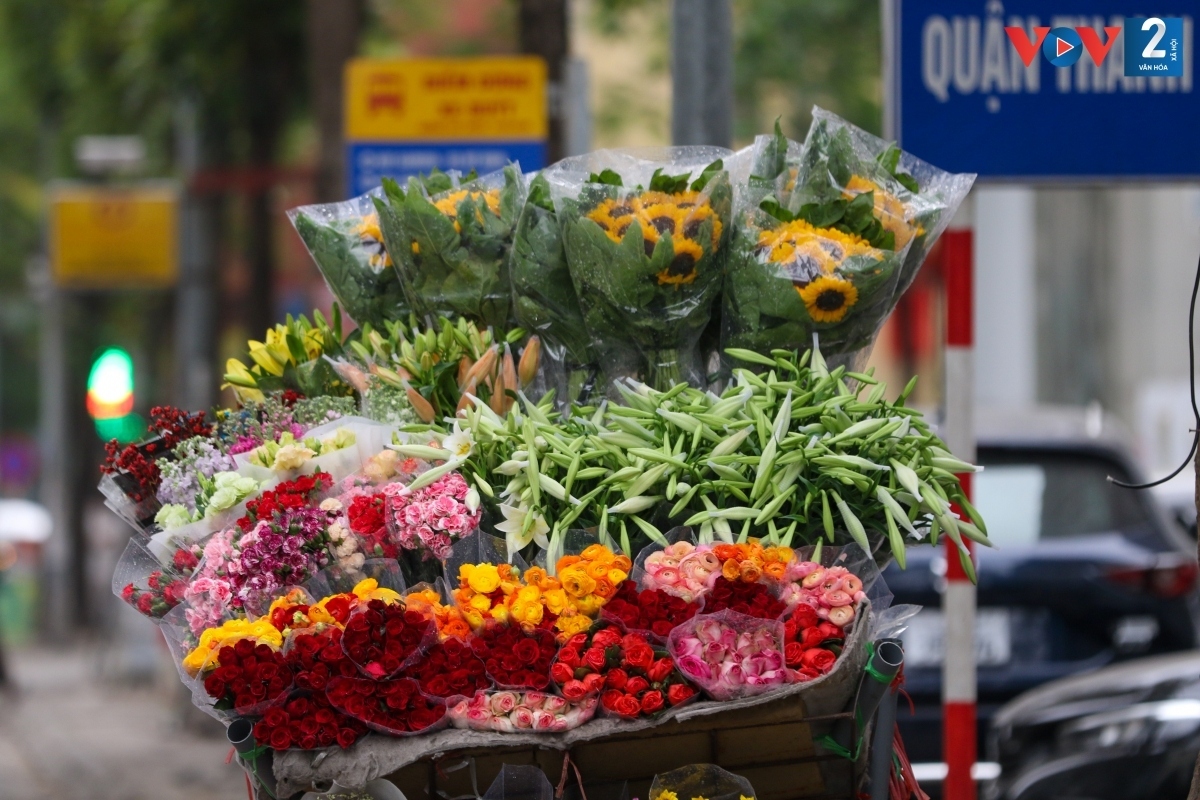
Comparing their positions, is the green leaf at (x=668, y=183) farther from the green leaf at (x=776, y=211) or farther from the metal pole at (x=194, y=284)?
the metal pole at (x=194, y=284)

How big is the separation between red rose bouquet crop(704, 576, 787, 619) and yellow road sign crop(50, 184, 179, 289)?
1512cm

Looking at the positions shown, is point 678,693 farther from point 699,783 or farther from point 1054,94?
point 1054,94

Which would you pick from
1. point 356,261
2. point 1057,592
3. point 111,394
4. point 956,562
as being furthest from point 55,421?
Result: point 956,562

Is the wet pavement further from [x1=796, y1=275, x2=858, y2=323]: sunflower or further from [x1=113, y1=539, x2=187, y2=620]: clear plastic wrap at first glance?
[x1=796, y1=275, x2=858, y2=323]: sunflower

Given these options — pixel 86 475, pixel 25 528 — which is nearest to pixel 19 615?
pixel 86 475

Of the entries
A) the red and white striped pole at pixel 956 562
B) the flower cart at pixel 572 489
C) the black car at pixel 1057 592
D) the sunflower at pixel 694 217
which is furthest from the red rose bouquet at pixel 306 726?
the black car at pixel 1057 592

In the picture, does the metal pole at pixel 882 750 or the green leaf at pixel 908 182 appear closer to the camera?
the metal pole at pixel 882 750

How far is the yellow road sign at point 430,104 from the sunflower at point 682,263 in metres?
4.85

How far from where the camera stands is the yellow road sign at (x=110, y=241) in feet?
55.0

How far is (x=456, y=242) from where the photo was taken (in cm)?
325

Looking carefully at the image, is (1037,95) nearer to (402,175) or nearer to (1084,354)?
(402,175)

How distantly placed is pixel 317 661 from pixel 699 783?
24.8 inches

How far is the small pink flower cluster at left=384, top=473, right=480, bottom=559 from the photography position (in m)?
2.67

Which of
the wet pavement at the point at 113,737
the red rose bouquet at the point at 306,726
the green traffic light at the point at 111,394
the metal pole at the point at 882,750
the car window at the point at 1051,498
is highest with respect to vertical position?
the red rose bouquet at the point at 306,726
